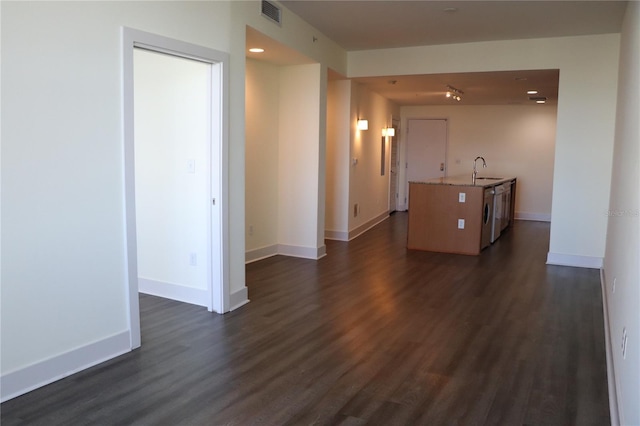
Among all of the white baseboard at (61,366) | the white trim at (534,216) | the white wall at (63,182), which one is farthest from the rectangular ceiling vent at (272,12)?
the white trim at (534,216)

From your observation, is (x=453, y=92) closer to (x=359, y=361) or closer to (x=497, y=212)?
(x=497, y=212)

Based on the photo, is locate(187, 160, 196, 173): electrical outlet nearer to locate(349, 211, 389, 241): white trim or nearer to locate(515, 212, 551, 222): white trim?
locate(349, 211, 389, 241): white trim

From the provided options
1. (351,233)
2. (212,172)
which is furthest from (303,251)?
(212,172)

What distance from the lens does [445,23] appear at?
5.48 m

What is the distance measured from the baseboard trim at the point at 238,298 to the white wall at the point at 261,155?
166cm

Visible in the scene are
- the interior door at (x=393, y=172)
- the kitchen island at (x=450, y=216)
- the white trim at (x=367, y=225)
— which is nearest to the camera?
the kitchen island at (x=450, y=216)

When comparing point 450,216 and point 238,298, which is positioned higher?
point 450,216

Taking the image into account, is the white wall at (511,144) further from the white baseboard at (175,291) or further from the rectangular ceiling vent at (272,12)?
the white baseboard at (175,291)

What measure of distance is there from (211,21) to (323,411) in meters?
2.94

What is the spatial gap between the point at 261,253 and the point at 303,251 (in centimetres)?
54

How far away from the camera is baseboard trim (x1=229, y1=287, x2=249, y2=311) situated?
167 inches

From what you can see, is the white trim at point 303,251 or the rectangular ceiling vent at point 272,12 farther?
the white trim at point 303,251

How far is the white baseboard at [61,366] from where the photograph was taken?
→ 8.67 feet

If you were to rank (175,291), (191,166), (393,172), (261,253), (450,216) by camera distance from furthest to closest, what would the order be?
(393,172)
(450,216)
(261,253)
(175,291)
(191,166)
